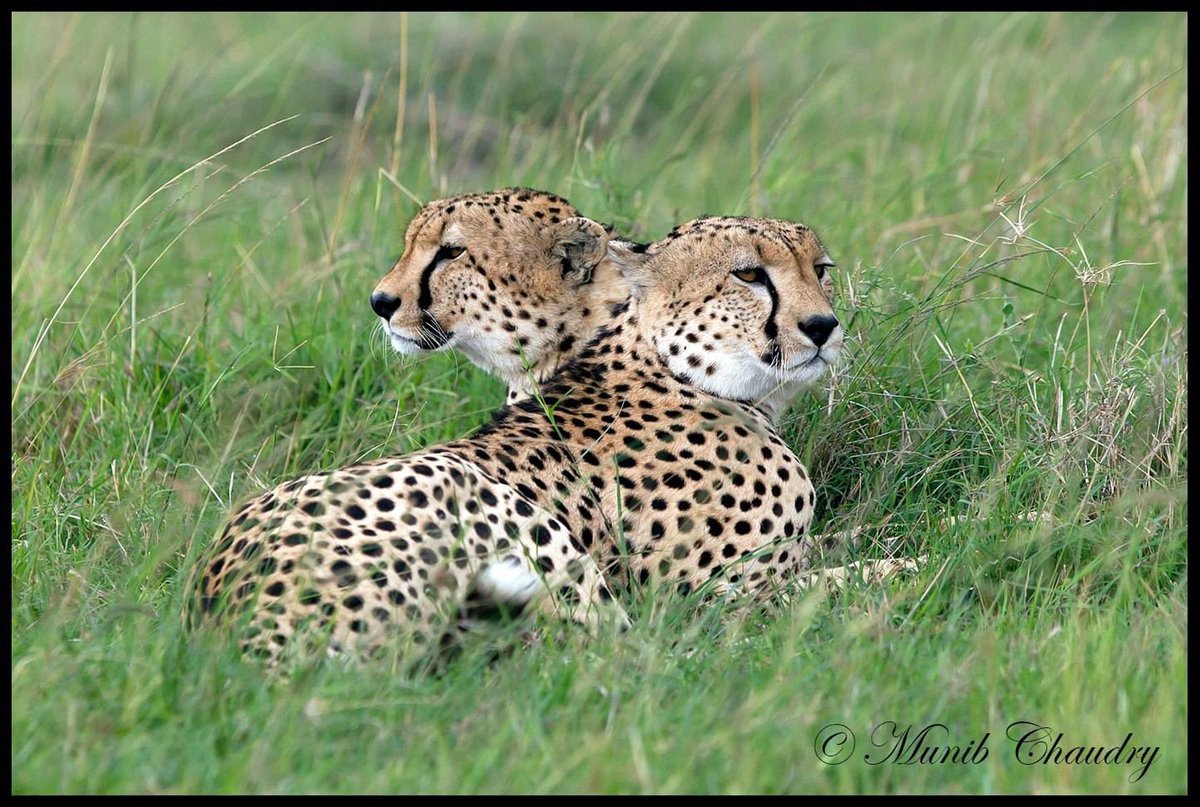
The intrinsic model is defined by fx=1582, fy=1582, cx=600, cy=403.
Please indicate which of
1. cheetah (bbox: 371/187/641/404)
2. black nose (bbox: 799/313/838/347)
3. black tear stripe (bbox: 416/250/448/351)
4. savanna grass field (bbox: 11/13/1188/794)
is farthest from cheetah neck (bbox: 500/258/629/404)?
black nose (bbox: 799/313/838/347)

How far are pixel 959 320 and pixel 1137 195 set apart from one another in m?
1.01

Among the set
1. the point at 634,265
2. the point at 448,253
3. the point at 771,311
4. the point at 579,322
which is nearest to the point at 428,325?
the point at 448,253

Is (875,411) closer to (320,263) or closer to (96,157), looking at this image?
(320,263)

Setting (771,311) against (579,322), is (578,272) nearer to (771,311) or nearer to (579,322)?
(579,322)

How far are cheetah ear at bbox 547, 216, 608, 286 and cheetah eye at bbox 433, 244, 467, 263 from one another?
0.77 feet

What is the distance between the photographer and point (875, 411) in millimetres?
3967

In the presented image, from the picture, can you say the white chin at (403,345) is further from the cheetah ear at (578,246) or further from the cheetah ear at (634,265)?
the cheetah ear at (634,265)

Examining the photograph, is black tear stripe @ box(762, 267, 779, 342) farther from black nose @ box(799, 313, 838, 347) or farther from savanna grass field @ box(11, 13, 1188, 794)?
savanna grass field @ box(11, 13, 1188, 794)

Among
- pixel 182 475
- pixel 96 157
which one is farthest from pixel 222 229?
pixel 182 475

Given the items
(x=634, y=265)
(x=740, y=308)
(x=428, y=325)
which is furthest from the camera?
(x=428, y=325)

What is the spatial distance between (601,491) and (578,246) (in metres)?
0.80

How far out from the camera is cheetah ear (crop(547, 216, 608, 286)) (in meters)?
3.99

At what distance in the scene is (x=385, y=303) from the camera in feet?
13.2

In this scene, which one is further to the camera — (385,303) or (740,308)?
(385,303)
